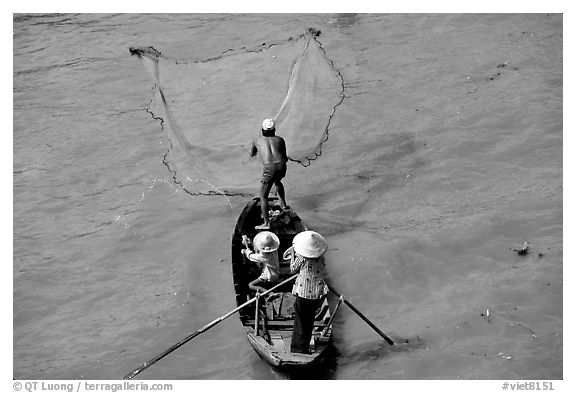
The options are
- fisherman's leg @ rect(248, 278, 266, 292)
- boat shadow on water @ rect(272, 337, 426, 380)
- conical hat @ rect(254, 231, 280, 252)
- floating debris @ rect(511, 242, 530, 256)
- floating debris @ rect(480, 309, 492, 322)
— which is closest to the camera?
boat shadow on water @ rect(272, 337, 426, 380)

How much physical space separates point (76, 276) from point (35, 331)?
1.21 meters

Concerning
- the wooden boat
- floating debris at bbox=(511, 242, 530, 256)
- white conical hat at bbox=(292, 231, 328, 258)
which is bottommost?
floating debris at bbox=(511, 242, 530, 256)

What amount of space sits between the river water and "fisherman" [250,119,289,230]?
1163mm

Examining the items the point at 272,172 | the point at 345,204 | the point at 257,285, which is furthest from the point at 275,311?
the point at 345,204

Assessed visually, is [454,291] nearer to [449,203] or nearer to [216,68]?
[449,203]

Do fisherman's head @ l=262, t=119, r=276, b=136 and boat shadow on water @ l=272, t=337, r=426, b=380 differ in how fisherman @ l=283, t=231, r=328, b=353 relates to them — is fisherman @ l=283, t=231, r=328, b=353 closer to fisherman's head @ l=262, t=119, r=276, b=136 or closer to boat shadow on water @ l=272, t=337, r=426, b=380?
boat shadow on water @ l=272, t=337, r=426, b=380

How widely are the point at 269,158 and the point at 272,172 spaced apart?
21 centimetres

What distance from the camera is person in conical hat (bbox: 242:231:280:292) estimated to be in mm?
9164

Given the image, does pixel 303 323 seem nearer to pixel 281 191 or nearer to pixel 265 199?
pixel 265 199

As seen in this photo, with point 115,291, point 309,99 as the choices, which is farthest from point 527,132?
point 115,291

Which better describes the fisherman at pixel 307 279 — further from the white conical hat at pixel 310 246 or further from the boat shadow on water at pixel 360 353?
the boat shadow on water at pixel 360 353

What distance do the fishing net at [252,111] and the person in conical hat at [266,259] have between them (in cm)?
214

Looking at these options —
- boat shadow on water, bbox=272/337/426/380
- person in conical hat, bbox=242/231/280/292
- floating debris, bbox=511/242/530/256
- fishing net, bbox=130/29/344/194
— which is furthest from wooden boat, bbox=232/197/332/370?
floating debris, bbox=511/242/530/256

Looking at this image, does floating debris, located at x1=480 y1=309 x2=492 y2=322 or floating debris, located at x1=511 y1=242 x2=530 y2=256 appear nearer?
floating debris, located at x1=480 y1=309 x2=492 y2=322
